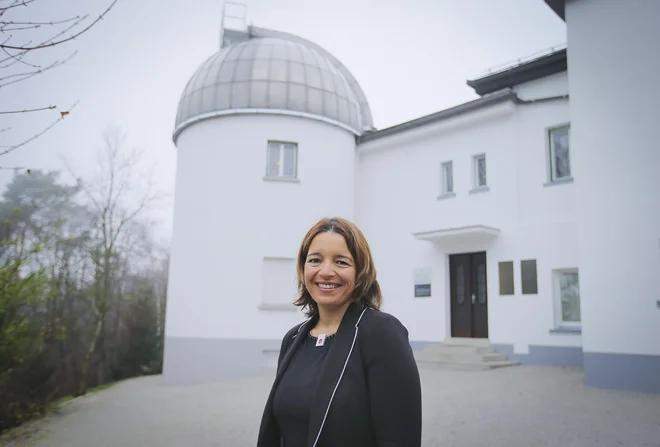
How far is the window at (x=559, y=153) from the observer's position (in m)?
12.2

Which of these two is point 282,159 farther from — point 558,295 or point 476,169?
point 558,295

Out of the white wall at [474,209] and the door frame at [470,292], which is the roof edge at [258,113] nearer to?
the white wall at [474,209]

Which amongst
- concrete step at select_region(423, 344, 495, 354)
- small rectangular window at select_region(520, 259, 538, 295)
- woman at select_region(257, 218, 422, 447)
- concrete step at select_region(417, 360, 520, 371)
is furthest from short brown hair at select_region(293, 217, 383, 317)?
small rectangular window at select_region(520, 259, 538, 295)

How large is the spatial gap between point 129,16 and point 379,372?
4840 millimetres

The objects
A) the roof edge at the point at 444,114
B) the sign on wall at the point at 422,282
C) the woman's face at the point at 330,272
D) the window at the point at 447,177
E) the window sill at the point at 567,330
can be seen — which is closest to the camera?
the woman's face at the point at 330,272

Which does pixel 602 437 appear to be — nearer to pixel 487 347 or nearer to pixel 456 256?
pixel 487 347

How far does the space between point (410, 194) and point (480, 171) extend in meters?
2.02

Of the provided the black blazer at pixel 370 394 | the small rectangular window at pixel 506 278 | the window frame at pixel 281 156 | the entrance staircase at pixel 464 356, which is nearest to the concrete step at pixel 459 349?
the entrance staircase at pixel 464 356

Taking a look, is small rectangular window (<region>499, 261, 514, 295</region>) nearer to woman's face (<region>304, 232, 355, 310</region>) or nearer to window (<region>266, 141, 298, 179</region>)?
window (<region>266, 141, 298, 179</region>)

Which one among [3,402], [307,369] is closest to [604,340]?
[307,369]

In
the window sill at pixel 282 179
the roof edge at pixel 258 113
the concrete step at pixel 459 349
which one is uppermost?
the roof edge at pixel 258 113

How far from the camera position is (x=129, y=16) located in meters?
5.48

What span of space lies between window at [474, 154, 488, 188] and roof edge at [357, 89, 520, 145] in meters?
1.20

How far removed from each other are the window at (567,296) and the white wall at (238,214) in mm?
5824
